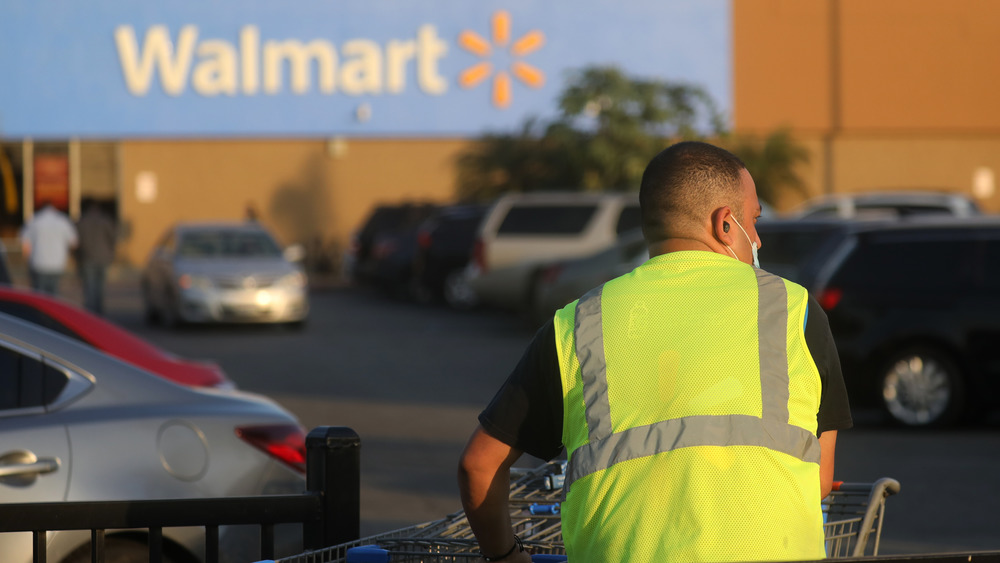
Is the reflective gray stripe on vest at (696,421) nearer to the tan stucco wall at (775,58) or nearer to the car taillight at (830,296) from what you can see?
the car taillight at (830,296)

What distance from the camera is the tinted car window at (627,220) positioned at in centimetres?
1904

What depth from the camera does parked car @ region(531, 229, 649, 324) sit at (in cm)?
1614

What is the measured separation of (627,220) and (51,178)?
1846 cm

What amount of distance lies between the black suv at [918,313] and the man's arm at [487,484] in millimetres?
8010

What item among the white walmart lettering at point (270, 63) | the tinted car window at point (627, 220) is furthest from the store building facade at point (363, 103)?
the tinted car window at point (627, 220)

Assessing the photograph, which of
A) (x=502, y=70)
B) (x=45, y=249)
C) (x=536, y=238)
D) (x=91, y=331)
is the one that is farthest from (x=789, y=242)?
(x=502, y=70)

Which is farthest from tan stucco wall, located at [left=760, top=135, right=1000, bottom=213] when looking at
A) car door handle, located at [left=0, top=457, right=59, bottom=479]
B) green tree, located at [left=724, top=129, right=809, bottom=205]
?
car door handle, located at [left=0, top=457, right=59, bottom=479]

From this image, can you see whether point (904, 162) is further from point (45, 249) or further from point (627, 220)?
point (45, 249)

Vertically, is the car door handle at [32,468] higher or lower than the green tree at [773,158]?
lower

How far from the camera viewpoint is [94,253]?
18.5m

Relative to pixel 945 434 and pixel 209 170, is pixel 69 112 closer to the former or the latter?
pixel 209 170

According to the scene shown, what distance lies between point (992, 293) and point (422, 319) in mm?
11883

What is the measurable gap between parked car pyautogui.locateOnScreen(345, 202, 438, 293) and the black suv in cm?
1387

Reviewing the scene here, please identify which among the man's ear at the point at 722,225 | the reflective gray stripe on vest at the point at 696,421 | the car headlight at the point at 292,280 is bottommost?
the reflective gray stripe on vest at the point at 696,421
